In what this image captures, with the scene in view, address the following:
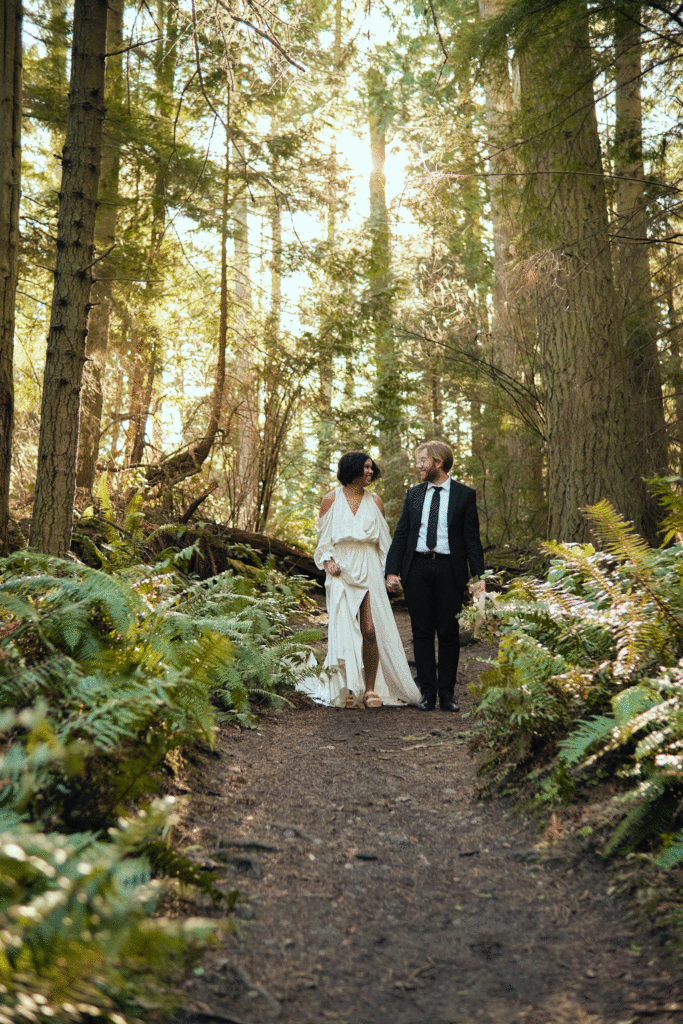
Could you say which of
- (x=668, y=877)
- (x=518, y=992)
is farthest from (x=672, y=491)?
(x=518, y=992)

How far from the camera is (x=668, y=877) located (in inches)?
109

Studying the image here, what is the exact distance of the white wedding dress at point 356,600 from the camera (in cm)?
760

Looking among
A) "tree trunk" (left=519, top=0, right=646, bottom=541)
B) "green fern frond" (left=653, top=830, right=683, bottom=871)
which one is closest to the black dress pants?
"tree trunk" (left=519, top=0, right=646, bottom=541)

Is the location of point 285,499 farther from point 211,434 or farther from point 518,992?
point 518,992

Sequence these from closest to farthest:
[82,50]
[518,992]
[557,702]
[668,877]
Answer: [518,992]
[668,877]
[557,702]
[82,50]

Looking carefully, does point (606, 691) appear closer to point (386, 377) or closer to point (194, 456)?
point (194, 456)

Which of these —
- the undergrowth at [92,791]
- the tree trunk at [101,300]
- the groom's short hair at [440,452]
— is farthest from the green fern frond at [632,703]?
the tree trunk at [101,300]

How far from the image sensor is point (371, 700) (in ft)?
24.6

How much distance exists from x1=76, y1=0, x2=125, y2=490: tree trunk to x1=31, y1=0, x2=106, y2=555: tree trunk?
5.08 metres

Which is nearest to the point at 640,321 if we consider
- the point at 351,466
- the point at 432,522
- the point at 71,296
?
the point at 351,466

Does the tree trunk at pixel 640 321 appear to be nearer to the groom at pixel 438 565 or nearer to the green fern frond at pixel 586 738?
the groom at pixel 438 565

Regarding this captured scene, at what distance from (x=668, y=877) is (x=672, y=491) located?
245 cm

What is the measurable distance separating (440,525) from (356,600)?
3.76 ft

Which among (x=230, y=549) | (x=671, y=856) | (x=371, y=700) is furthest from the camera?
(x=230, y=549)
